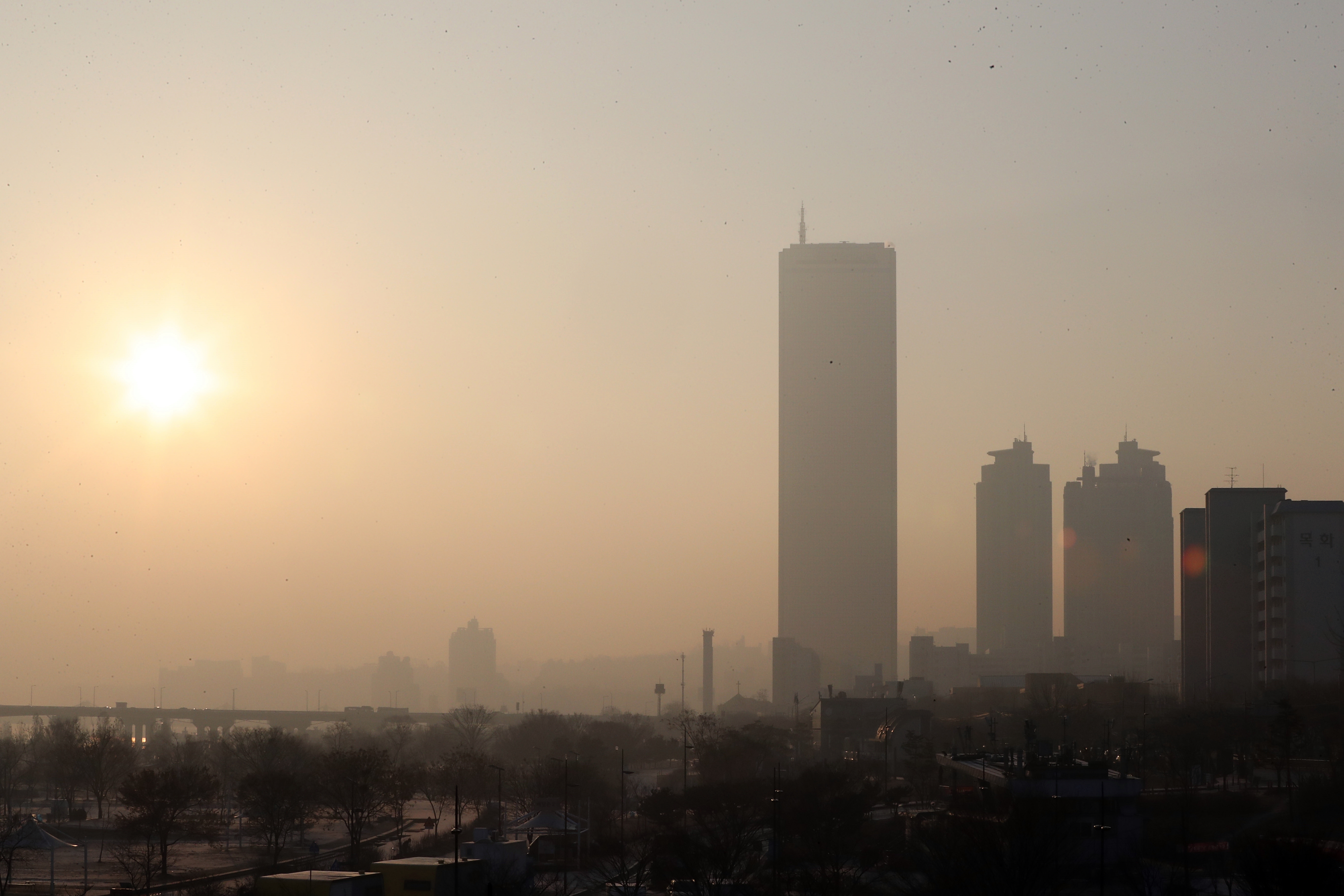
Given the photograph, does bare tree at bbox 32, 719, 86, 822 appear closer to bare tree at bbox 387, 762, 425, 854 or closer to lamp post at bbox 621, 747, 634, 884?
bare tree at bbox 387, 762, 425, 854

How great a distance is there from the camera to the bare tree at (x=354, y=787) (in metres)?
53.9

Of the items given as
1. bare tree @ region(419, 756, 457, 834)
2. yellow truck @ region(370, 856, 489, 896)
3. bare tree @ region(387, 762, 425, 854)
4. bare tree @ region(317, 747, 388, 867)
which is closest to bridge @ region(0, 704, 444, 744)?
bare tree @ region(419, 756, 457, 834)

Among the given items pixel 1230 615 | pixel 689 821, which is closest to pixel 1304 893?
pixel 689 821

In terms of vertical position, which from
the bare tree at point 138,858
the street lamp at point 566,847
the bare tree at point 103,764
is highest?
the street lamp at point 566,847

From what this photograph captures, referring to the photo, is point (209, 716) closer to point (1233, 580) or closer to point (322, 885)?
point (1233, 580)

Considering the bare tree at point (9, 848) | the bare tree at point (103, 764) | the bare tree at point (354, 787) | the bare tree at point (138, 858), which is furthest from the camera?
the bare tree at point (103, 764)

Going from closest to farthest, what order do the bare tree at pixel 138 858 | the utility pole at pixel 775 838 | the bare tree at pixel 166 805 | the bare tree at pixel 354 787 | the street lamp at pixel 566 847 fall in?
the utility pole at pixel 775 838 < the street lamp at pixel 566 847 < the bare tree at pixel 138 858 < the bare tree at pixel 166 805 < the bare tree at pixel 354 787

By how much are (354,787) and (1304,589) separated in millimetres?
59339

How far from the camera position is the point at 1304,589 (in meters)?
85.5

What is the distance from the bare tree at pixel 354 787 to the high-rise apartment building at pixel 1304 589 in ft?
173

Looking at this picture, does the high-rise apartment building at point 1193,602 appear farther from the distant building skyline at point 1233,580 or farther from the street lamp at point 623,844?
the street lamp at point 623,844

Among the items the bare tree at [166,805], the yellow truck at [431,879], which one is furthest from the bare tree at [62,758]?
the yellow truck at [431,879]

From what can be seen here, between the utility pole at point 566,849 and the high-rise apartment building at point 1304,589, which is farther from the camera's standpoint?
the high-rise apartment building at point 1304,589

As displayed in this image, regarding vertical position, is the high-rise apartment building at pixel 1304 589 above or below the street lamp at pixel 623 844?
above
